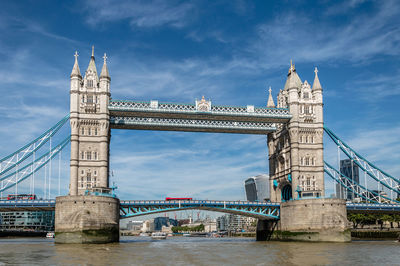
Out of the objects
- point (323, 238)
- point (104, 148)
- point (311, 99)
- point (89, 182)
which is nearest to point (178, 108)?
point (104, 148)

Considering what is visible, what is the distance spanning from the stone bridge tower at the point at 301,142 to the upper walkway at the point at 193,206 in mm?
5842

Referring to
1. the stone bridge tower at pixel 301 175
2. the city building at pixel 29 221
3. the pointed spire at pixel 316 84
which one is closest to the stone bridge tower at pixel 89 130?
the stone bridge tower at pixel 301 175

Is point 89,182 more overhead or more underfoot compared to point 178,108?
more underfoot

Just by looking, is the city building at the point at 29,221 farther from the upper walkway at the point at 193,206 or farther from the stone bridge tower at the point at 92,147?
the stone bridge tower at the point at 92,147

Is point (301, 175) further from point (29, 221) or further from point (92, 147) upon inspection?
point (29, 221)

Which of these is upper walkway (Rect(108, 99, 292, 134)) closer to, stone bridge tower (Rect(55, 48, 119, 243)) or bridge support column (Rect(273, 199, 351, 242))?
stone bridge tower (Rect(55, 48, 119, 243))

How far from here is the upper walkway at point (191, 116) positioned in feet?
264

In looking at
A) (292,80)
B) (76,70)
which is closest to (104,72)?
(76,70)

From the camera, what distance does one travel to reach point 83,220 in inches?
2657

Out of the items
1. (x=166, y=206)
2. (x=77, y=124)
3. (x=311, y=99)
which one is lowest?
(x=166, y=206)

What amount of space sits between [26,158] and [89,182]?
11434 millimetres

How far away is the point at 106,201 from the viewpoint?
7062 centimetres

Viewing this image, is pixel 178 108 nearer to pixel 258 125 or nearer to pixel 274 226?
pixel 258 125

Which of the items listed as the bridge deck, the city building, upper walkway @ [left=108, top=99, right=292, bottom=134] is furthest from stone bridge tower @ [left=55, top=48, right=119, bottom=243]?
the city building
